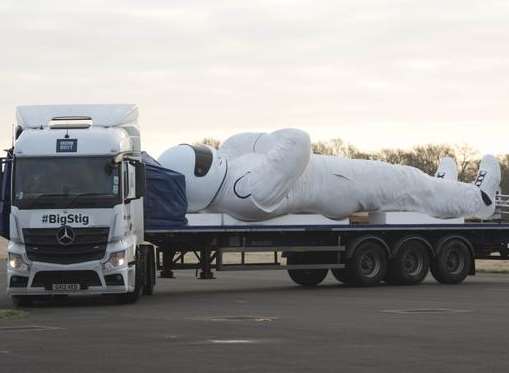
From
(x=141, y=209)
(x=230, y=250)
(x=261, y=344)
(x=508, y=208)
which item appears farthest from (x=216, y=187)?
(x=261, y=344)

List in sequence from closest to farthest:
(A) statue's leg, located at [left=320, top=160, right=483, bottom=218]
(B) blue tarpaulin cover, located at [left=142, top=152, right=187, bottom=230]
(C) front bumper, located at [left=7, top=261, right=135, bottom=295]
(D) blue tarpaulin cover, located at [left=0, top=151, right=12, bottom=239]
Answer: (C) front bumper, located at [left=7, top=261, right=135, bottom=295] < (D) blue tarpaulin cover, located at [left=0, top=151, right=12, bottom=239] < (B) blue tarpaulin cover, located at [left=142, top=152, right=187, bottom=230] < (A) statue's leg, located at [left=320, top=160, right=483, bottom=218]

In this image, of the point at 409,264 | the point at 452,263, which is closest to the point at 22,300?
the point at 409,264

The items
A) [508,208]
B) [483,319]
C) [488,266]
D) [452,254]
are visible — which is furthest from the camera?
[488,266]

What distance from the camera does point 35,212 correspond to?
2295cm

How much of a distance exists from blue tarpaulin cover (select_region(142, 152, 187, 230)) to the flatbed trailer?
0.26m

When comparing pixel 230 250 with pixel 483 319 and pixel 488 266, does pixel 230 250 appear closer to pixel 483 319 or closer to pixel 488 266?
pixel 483 319

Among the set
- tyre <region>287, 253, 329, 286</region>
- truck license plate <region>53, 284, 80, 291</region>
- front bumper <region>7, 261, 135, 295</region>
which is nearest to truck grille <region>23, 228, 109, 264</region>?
front bumper <region>7, 261, 135, 295</region>

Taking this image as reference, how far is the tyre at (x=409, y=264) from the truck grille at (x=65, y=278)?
9.79 metres

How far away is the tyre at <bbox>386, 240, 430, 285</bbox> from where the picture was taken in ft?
99.8

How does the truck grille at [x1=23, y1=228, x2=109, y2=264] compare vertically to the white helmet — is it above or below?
below

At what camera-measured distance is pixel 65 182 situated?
23219 mm

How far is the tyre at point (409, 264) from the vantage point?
30.4m

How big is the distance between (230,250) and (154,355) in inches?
584

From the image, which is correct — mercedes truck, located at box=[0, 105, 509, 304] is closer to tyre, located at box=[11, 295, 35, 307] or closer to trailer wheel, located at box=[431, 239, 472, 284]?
tyre, located at box=[11, 295, 35, 307]
